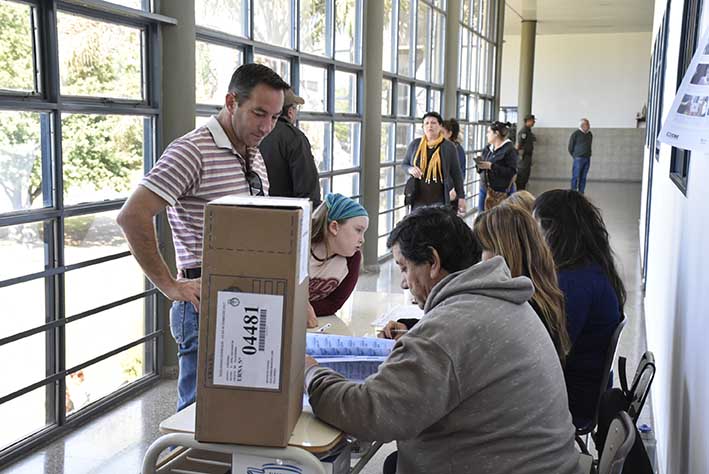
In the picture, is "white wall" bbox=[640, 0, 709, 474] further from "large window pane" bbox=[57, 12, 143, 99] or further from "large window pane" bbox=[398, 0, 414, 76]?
"large window pane" bbox=[398, 0, 414, 76]

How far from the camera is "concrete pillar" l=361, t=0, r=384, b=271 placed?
702 centimetres

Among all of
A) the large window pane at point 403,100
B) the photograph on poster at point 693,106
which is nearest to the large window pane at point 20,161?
the photograph on poster at point 693,106

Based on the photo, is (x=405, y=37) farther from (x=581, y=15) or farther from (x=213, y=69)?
(x=581, y=15)

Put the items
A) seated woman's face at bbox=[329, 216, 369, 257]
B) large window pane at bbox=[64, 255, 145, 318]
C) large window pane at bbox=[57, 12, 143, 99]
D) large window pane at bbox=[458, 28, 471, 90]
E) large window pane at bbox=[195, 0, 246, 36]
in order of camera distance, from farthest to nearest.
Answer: large window pane at bbox=[458, 28, 471, 90] → large window pane at bbox=[195, 0, 246, 36] → large window pane at bbox=[64, 255, 145, 318] → large window pane at bbox=[57, 12, 143, 99] → seated woman's face at bbox=[329, 216, 369, 257]

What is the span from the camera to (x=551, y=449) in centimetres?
156

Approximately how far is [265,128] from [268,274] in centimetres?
118

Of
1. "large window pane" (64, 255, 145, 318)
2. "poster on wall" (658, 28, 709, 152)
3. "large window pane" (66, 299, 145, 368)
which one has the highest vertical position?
"poster on wall" (658, 28, 709, 152)

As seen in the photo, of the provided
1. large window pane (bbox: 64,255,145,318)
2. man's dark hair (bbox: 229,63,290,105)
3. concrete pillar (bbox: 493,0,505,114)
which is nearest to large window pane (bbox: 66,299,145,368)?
large window pane (bbox: 64,255,145,318)

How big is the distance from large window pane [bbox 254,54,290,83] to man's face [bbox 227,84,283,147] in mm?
2704

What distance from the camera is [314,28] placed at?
607cm

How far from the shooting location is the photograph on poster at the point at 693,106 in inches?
58.9

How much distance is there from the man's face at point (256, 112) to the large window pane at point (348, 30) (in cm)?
421

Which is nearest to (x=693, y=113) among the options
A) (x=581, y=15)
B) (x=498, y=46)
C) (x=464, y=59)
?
(x=464, y=59)

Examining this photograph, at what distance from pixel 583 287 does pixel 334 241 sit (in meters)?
0.87
